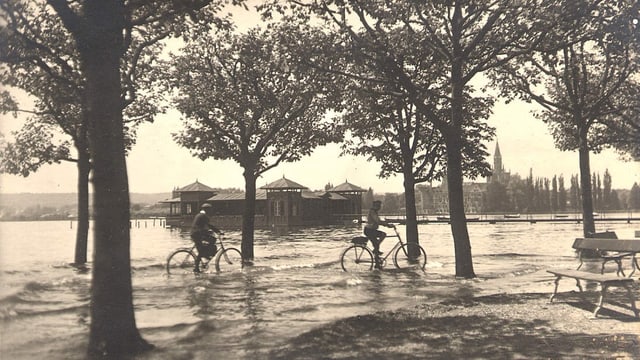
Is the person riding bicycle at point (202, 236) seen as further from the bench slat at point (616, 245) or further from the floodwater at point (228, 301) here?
the bench slat at point (616, 245)

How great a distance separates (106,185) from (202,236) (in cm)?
798

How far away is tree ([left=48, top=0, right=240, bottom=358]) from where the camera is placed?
6.80m

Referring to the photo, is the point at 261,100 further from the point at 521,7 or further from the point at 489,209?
the point at 489,209

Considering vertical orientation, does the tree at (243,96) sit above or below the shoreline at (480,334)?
above

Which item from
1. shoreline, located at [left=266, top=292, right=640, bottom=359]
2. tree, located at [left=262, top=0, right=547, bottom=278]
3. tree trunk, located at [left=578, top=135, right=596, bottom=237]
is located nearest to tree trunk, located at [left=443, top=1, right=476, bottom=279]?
tree, located at [left=262, top=0, right=547, bottom=278]

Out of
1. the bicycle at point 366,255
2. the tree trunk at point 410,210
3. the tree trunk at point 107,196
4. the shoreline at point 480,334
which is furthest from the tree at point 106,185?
the tree trunk at point 410,210

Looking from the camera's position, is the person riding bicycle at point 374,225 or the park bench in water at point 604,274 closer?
the park bench in water at point 604,274

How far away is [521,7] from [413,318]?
9.04 meters

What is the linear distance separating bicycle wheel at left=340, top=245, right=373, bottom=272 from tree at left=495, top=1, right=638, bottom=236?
7.22m

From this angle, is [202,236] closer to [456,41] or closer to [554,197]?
[456,41]

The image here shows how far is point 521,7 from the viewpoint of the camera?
14.0 meters

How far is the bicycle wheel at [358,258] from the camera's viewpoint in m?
15.9

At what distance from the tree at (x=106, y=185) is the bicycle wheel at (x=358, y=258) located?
9.50 metres

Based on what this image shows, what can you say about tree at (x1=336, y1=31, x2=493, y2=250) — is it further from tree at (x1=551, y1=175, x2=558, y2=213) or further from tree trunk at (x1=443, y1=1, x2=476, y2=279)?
tree at (x1=551, y1=175, x2=558, y2=213)
